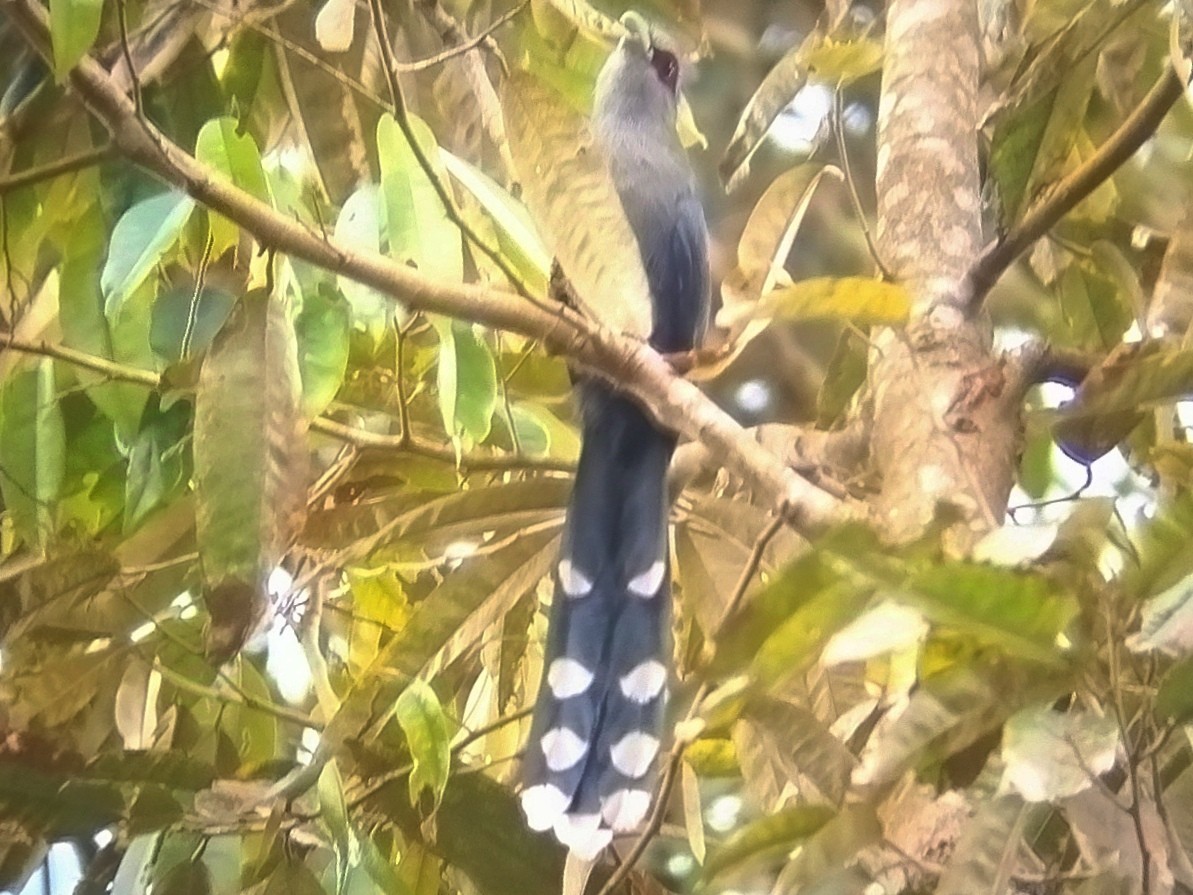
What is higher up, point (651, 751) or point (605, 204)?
point (605, 204)

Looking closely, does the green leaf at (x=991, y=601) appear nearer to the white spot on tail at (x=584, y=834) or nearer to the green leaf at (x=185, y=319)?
the white spot on tail at (x=584, y=834)

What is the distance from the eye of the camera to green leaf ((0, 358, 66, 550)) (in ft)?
2.50

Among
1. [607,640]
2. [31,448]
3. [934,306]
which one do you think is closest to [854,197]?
[934,306]

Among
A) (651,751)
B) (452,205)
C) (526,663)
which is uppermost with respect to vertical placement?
(452,205)

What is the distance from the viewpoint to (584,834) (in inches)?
24.7

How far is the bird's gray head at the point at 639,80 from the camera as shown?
31.9 inches

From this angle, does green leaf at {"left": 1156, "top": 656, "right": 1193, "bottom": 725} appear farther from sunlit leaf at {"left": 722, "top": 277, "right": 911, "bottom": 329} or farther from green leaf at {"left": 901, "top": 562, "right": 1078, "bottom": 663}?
sunlit leaf at {"left": 722, "top": 277, "right": 911, "bottom": 329}

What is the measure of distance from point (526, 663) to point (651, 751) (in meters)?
0.22

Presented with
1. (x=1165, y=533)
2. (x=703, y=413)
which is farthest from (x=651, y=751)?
(x=1165, y=533)

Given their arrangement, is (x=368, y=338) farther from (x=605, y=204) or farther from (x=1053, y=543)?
(x=1053, y=543)

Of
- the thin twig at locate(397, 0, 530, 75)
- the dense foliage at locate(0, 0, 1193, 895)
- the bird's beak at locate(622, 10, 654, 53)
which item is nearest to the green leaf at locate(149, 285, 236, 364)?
the dense foliage at locate(0, 0, 1193, 895)

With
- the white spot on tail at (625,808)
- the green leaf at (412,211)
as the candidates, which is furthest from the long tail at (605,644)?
the green leaf at (412,211)

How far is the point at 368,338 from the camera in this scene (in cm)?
81

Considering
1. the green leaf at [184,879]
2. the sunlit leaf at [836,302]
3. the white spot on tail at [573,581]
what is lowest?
the green leaf at [184,879]
